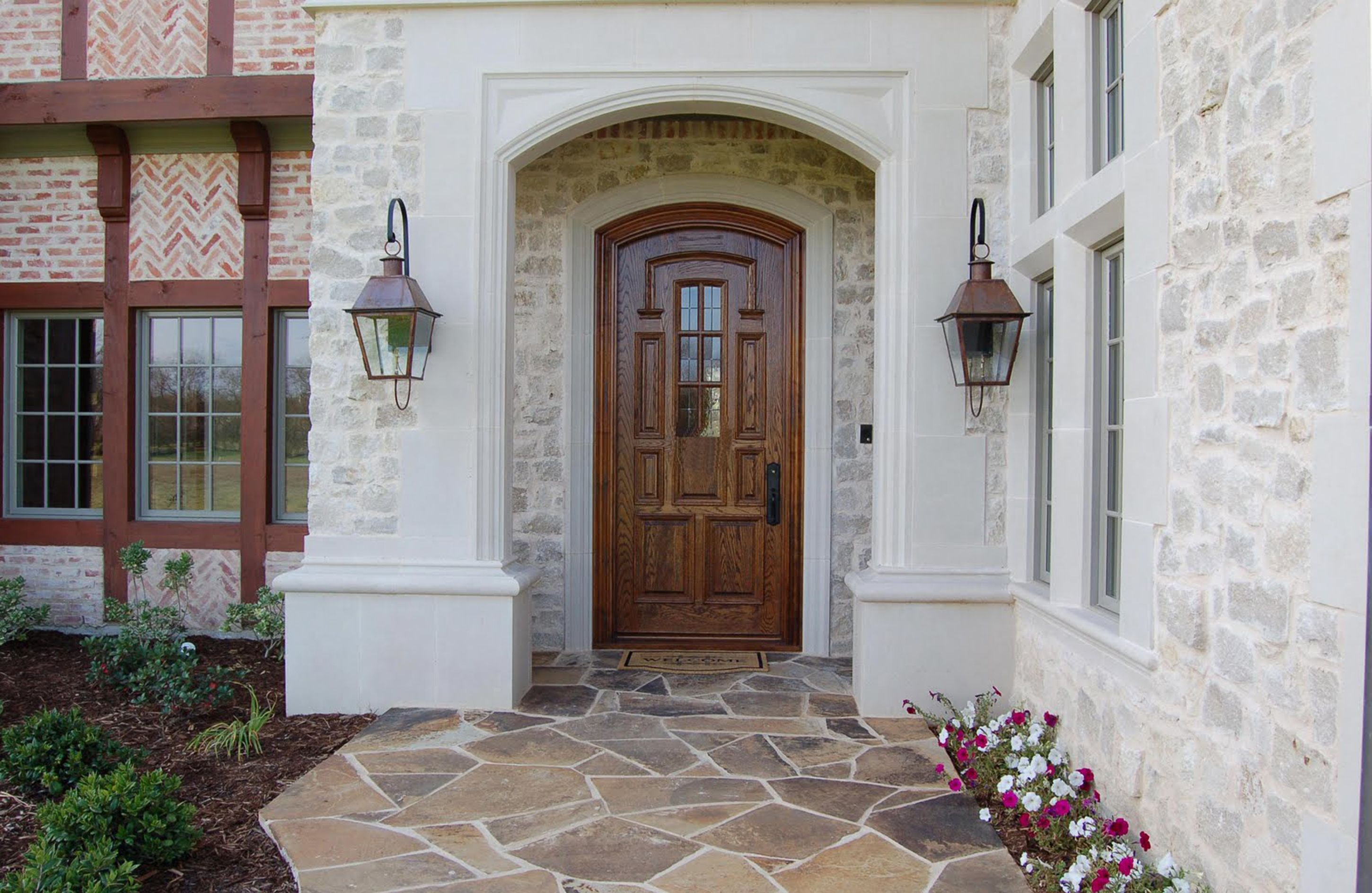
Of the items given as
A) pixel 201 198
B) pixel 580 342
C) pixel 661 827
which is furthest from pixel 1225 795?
pixel 201 198

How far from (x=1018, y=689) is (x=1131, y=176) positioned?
2287mm

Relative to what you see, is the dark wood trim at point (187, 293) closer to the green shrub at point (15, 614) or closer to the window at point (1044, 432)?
the green shrub at point (15, 614)

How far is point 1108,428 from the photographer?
3.50 metres

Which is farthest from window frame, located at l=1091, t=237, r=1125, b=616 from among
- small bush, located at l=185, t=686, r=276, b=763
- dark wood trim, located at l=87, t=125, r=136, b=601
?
dark wood trim, located at l=87, t=125, r=136, b=601

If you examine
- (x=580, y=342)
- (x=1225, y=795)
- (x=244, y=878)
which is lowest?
(x=244, y=878)

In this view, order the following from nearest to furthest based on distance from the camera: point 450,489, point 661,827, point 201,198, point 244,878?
point 244,878 < point 661,827 < point 450,489 < point 201,198

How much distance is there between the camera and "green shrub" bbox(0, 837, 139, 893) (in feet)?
8.12

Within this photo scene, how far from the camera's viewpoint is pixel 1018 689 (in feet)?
13.9

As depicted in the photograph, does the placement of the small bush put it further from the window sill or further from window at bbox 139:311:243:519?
the window sill

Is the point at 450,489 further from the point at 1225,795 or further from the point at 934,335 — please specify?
the point at 1225,795

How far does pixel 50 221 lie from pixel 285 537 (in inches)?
105

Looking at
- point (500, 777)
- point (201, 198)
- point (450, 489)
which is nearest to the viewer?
point (500, 777)

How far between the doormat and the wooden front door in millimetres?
143

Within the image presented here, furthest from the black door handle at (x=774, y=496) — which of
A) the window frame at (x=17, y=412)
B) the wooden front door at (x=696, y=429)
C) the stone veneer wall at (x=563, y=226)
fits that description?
the window frame at (x=17, y=412)
